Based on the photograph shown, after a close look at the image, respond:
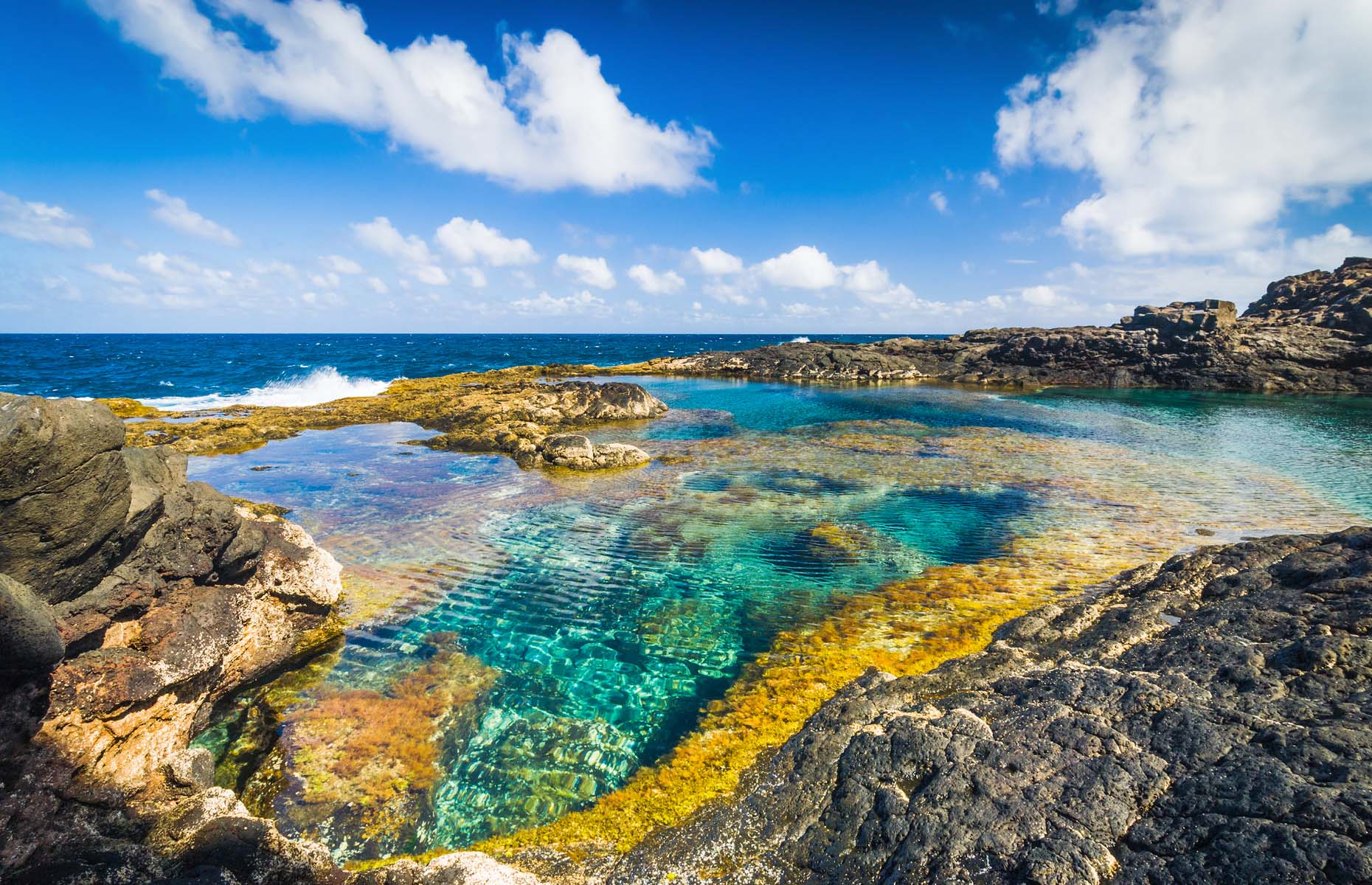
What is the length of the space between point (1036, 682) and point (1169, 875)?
327cm

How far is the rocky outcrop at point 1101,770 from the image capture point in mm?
4875

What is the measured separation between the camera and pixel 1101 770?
5.91m

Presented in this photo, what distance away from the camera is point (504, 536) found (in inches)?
688

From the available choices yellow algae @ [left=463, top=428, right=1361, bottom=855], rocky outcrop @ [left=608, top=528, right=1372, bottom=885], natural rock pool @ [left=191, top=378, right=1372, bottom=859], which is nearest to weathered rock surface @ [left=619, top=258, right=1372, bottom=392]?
natural rock pool @ [left=191, top=378, right=1372, bottom=859]

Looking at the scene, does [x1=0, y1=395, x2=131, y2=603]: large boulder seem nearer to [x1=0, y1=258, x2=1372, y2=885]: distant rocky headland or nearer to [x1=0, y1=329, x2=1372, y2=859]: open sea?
[x1=0, y1=258, x2=1372, y2=885]: distant rocky headland

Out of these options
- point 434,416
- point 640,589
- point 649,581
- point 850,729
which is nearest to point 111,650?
point 640,589

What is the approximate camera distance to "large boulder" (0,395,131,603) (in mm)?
6445

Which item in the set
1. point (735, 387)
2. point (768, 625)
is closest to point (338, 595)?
point (768, 625)

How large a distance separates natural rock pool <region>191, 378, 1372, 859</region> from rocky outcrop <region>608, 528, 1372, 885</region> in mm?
1199

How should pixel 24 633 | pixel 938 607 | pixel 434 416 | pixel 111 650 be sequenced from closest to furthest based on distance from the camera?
pixel 24 633 < pixel 111 650 < pixel 938 607 < pixel 434 416

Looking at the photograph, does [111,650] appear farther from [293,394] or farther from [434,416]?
[293,394]

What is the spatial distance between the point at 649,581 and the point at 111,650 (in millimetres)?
9650

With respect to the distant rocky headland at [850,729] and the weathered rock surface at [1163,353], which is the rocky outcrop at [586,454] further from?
the weathered rock surface at [1163,353]

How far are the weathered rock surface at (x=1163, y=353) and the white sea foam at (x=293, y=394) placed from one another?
35.2 m
